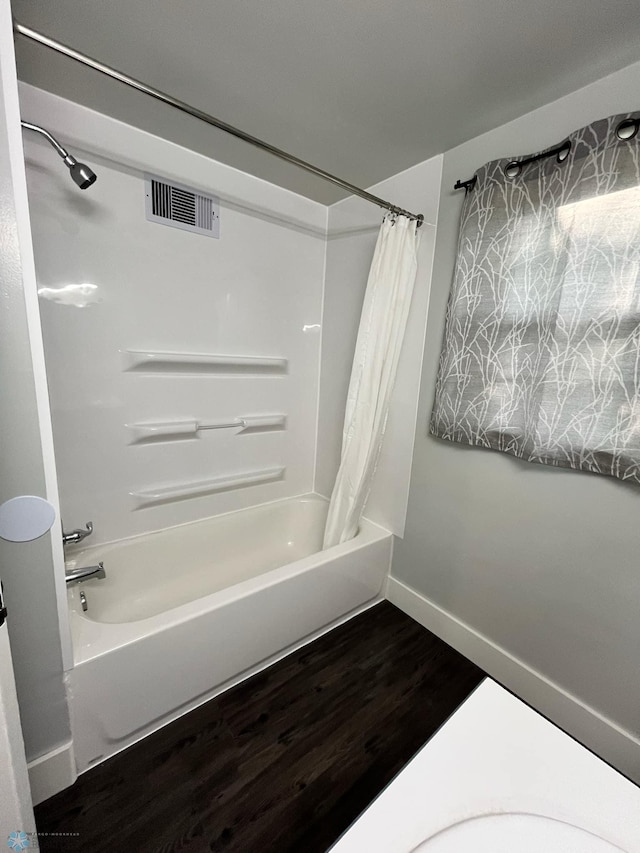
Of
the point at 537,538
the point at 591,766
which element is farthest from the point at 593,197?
the point at 591,766

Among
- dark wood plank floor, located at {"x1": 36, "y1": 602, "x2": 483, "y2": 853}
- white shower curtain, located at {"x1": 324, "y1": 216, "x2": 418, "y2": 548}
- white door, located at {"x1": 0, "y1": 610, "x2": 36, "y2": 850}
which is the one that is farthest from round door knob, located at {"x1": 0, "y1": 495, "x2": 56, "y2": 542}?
white shower curtain, located at {"x1": 324, "y1": 216, "x2": 418, "y2": 548}

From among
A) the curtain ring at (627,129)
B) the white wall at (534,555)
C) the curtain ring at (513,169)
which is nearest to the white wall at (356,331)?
the white wall at (534,555)

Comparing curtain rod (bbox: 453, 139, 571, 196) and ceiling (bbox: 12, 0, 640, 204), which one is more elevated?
ceiling (bbox: 12, 0, 640, 204)

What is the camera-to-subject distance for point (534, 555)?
1.41 meters

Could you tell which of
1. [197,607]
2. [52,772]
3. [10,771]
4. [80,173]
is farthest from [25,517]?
[80,173]

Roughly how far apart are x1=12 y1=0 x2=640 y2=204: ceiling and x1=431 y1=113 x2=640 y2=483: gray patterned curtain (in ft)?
0.73

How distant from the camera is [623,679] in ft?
3.96

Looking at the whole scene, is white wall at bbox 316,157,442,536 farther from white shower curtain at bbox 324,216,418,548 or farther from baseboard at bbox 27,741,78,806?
baseboard at bbox 27,741,78,806

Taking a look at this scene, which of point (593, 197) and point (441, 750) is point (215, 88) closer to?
point (593, 197)

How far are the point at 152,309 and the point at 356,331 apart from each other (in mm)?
1118

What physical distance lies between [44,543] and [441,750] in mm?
1053

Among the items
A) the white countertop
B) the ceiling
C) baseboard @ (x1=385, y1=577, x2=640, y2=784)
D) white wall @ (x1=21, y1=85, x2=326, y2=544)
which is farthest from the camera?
white wall @ (x1=21, y1=85, x2=326, y2=544)

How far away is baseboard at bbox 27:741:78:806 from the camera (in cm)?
105

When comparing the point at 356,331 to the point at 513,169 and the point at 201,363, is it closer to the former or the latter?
the point at 201,363
